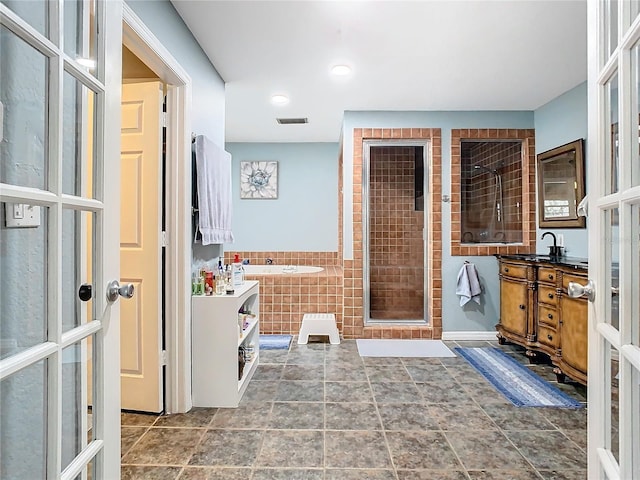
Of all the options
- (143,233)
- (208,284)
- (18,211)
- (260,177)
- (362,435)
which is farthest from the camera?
(260,177)

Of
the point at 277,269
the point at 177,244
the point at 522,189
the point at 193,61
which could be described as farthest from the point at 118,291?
the point at 277,269

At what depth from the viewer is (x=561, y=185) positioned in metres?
3.46

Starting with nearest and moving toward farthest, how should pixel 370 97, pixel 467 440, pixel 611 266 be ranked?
pixel 611 266
pixel 467 440
pixel 370 97

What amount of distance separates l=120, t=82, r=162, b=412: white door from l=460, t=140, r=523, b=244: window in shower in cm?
309

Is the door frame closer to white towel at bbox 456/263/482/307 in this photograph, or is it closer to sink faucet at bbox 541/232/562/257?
white towel at bbox 456/263/482/307

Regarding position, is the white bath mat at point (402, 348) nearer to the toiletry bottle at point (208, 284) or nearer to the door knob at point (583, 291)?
the toiletry bottle at point (208, 284)

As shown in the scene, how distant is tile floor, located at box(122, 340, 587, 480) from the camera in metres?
1.69

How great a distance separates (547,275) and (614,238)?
231cm

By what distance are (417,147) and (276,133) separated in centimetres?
195

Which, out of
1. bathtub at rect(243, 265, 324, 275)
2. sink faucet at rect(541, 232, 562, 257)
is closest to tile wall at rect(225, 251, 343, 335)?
bathtub at rect(243, 265, 324, 275)

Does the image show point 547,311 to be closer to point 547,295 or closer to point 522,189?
point 547,295

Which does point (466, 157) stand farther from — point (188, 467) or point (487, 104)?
point (188, 467)

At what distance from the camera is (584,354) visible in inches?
96.9

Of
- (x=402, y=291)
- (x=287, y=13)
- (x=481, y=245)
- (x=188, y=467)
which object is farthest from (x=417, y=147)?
(x=188, y=467)
